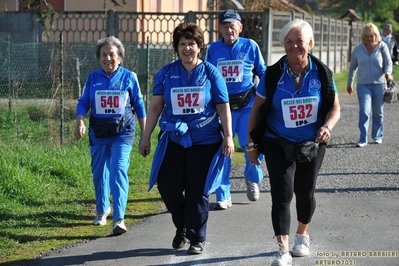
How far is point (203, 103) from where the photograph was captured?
6.85 meters

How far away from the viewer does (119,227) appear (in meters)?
7.53

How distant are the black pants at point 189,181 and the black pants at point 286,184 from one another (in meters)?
0.61

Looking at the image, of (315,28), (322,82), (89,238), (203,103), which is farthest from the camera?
(315,28)

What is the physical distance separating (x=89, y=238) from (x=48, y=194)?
6.49 ft

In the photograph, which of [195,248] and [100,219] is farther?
[100,219]

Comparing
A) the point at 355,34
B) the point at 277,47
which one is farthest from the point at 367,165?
the point at 355,34

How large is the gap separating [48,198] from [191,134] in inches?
112

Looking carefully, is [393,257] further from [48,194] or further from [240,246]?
[48,194]

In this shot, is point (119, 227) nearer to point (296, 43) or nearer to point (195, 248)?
point (195, 248)

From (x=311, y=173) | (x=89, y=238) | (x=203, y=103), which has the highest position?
(x=203, y=103)

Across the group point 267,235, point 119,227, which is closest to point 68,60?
point 119,227

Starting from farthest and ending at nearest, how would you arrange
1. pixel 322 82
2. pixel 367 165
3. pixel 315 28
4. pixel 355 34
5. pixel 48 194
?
pixel 355 34 → pixel 315 28 → pixel 367 165 → pixel 48 194 → pixel 322 82

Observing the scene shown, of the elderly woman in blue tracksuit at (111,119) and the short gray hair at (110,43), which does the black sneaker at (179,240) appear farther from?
the short gray hair at (110,43)

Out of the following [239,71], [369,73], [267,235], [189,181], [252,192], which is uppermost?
[239,71]
